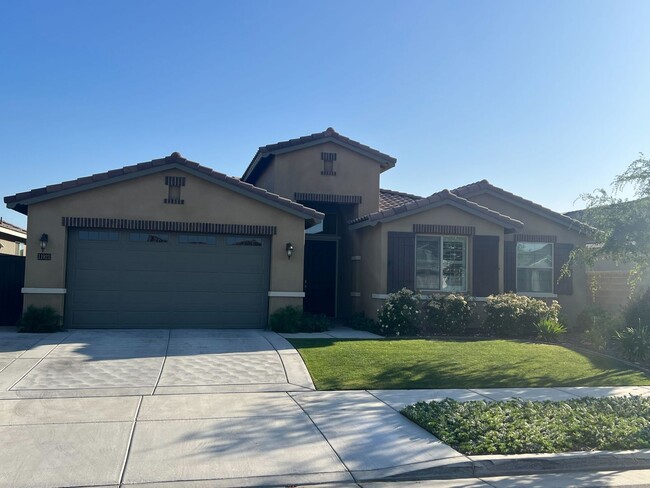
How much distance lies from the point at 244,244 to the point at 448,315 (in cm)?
535

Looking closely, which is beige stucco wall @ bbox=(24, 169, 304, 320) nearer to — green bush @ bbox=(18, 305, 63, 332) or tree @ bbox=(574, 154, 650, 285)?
green bush @ bbox=(18, 305, 63, 332)

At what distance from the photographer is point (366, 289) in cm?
1655

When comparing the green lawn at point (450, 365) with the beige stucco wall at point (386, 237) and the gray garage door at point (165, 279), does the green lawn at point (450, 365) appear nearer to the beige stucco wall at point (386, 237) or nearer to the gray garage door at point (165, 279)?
the gray garage door at point (165, 279)

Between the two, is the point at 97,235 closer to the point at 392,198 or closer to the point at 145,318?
the point at 145,318

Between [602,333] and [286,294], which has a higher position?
[286,294]

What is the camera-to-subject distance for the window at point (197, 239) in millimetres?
14273

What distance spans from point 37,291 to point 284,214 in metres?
5.89

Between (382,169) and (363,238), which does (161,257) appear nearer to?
(363,238)

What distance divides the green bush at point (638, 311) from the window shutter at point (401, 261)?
508 centimetres

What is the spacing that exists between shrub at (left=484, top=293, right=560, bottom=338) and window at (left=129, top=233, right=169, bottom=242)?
8.21 meters

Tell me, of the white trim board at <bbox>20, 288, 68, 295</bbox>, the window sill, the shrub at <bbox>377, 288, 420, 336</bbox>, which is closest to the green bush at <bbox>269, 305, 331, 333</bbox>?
the shrub at <bbox>377, 288, 420, 336</bbox>

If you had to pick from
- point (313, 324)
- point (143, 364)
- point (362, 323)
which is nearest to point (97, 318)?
point (143, 364)

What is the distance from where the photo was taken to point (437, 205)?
1590cm

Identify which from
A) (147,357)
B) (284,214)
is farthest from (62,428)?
(284,214)
